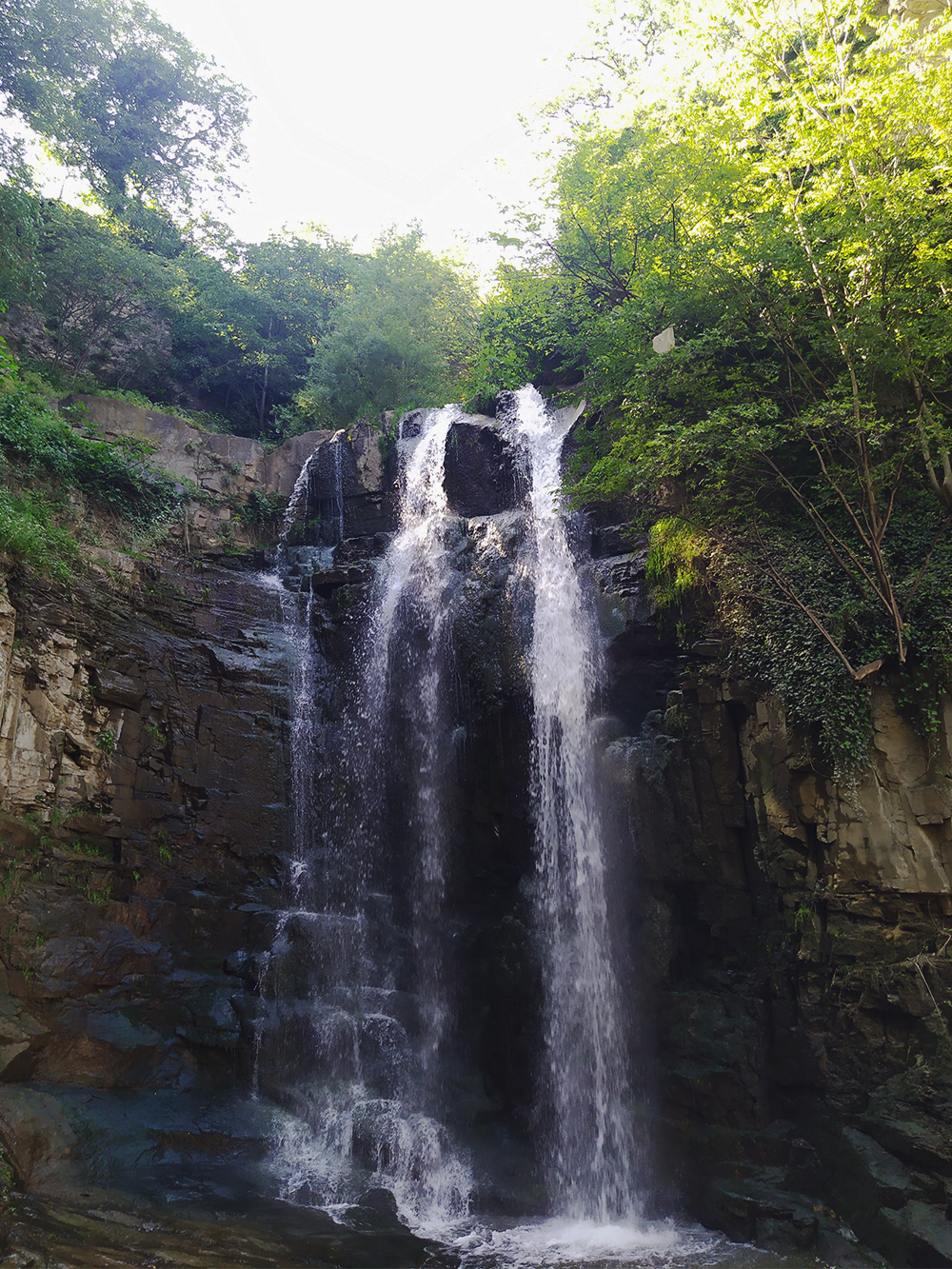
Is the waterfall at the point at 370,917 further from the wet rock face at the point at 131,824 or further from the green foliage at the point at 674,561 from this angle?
the green foliage at the point at 674,561

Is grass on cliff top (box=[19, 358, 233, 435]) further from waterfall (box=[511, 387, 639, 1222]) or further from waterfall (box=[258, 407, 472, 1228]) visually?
waterfall (box=[511, 387, 639, 1222])

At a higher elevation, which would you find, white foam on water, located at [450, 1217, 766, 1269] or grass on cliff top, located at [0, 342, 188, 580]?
grass on cliff top, located at [0, 342, 188, 580]

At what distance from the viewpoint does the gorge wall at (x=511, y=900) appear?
8359 millimetres

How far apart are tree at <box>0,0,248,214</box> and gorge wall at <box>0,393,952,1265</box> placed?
1876cm

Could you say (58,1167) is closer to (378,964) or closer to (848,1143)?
(378,964)

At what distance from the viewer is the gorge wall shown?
8.36 metres

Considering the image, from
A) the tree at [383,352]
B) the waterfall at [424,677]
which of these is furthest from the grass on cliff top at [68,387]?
the waterfall at [424,677]

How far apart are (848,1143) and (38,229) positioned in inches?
916

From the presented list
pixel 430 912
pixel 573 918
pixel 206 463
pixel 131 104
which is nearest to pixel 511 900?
pixel 573 918

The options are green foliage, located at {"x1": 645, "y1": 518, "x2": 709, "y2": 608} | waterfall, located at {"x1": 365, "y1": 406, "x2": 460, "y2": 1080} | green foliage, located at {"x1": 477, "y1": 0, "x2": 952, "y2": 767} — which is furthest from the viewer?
waterfall, located at {"x1": 365, "y1": 406, "x2": 460, "y2": 1080}

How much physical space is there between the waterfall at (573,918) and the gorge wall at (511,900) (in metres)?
0.35

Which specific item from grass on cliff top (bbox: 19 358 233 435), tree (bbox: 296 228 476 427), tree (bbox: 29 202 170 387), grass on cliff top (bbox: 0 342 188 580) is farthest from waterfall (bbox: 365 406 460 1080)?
tree (bbox: 29 202 170 387)

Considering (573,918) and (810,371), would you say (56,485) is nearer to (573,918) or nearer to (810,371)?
(573,918)

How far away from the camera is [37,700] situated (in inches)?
431
